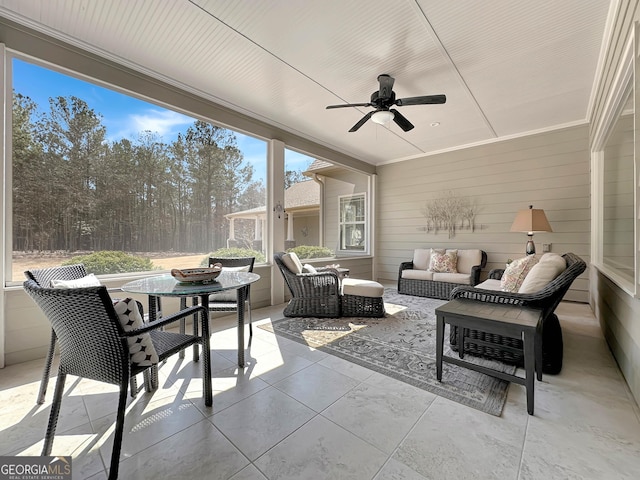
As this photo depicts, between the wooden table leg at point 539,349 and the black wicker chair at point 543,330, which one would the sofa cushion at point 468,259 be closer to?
the black wicker chair at point 543,330

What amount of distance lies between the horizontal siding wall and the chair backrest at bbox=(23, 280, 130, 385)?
574 cm

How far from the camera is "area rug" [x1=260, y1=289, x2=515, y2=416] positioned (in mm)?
2014

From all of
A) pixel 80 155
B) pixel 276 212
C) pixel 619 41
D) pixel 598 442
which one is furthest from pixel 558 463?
pixel 80 155

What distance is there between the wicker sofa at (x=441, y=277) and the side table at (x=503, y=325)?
2.67 metres

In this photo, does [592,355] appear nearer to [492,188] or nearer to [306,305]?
[306,305]

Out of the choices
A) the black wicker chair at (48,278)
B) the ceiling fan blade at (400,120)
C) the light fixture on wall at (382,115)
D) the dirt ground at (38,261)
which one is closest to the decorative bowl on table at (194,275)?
the black wicker chair at (48,278)

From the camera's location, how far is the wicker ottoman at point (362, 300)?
12.4ft

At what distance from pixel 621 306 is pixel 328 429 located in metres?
2.56

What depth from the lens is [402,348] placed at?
9.04 feet

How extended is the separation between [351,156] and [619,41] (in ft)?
14.3

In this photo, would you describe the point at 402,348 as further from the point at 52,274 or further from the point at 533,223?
the point at 533,223

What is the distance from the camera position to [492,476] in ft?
4.29

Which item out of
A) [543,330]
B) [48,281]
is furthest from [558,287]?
[48,281]

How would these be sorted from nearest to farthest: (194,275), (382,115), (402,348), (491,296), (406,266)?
(194,275), (491,296), (402,348), (382,115), (406,266)
